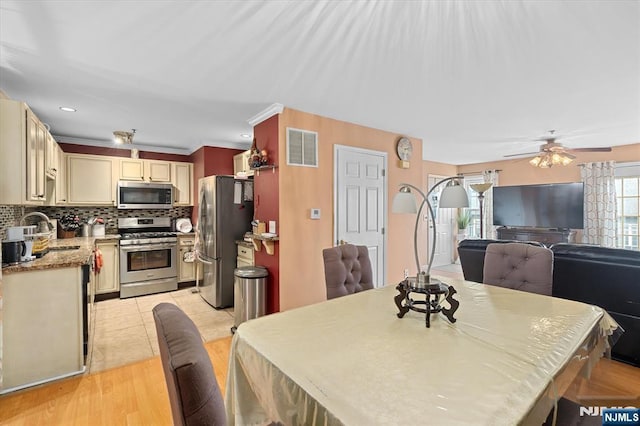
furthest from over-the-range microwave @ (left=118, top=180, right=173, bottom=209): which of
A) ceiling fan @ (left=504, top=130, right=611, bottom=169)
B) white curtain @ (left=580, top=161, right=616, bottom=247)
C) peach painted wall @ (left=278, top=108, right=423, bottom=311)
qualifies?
white curtain @ (left=580, top=161, right=616, bottom=247)

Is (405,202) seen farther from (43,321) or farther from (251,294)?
(43,321)

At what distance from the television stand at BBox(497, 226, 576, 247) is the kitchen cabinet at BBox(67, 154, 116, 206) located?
726 cm

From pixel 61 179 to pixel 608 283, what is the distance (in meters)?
6.07

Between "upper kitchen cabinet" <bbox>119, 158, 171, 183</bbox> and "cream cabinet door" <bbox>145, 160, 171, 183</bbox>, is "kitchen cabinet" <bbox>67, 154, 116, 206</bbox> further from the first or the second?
"cream cabinet door" <bbox>145, 160, 171, 183</bbox>

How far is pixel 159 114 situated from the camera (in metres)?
3.45

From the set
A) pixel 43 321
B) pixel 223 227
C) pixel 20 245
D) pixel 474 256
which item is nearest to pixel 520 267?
pixel 474 256

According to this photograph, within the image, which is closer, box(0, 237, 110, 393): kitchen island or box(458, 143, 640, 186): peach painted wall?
box(0, 237, 110, 393): kitchen island

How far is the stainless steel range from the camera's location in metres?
4.40

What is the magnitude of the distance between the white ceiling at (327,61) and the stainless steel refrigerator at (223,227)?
2.67 ft

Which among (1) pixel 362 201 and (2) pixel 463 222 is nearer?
(1) pixel 362 201

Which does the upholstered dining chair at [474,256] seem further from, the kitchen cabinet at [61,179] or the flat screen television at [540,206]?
the kitchen cabinet at [61,179]

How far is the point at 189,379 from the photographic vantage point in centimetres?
72

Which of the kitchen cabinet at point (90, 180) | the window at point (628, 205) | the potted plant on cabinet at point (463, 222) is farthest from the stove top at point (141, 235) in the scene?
the window at point (628, 205)

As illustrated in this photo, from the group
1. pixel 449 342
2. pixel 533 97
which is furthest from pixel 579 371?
pixel 533 97
